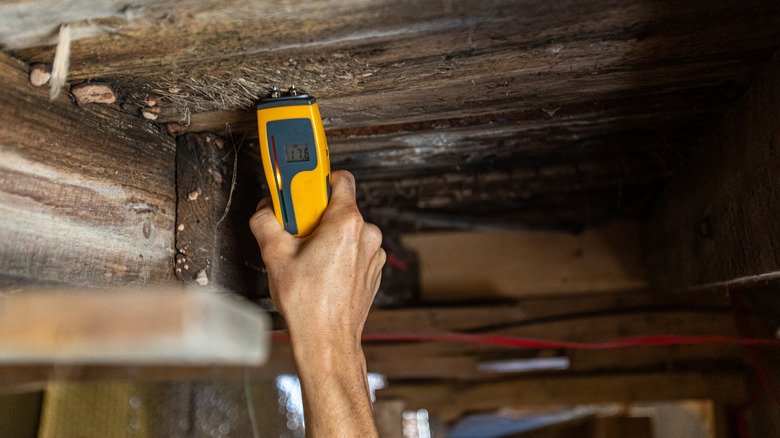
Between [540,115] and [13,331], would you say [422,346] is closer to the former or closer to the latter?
[540,115]

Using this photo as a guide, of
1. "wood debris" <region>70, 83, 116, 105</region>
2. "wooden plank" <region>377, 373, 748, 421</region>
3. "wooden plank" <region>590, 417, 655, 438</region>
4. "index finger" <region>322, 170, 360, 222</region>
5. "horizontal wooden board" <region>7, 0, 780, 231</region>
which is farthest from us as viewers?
"wooden plank" <region>590, 417, 655, 438</region>

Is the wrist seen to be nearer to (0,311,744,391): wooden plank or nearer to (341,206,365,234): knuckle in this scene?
(341,206,365,234): knuckle

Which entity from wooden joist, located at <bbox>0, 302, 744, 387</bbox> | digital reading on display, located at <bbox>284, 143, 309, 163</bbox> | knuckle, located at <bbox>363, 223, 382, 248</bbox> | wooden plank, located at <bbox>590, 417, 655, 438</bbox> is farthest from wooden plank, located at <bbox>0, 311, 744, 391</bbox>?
digital reading on display, located at <bbox>284, 143, 309, 163</bbox>

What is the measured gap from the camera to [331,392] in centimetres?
77

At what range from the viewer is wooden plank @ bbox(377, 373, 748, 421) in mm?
→ 1635

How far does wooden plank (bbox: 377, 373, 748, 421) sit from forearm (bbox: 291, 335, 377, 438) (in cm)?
101

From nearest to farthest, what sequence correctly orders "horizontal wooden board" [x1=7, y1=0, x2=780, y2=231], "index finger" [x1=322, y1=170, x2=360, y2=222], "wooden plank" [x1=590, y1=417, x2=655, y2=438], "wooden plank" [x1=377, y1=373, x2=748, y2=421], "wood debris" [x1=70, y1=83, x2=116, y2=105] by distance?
"horizontal wooden board" [x1=7, y1=0, x2=780, y2=231], "wood debris" [x1=70, y1=83, x2=116, y2=105], "index finger" [x1=322, y1=170, x2=360, y2=222], "wooden plank" [x1=377, y1=373, x2=748, y2=421], "wooden plank" [x1=590, y1=417, x2=655, y2=438]

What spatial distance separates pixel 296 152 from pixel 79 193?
0.98ft

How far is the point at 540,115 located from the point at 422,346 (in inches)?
40.7

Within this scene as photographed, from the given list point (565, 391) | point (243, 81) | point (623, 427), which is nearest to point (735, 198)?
point (243, 81)

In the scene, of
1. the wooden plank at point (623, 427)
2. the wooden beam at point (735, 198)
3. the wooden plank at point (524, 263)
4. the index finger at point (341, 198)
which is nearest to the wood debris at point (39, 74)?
the index finger at point (341, 198)

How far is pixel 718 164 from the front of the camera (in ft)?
3.20

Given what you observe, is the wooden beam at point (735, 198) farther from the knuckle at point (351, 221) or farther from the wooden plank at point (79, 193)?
the wooden plank at point (79, 193)

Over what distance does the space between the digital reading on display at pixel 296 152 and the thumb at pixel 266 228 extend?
11 centimetres
